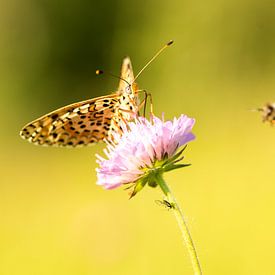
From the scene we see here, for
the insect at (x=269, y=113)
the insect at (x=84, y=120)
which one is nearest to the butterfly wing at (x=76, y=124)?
the insect at (x=84, y=120)

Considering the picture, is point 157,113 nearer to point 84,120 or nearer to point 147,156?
point 84,120

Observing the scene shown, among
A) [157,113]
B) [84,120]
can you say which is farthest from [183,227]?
[157,113]

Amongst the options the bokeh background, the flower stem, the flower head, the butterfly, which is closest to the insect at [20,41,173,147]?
the butterfly

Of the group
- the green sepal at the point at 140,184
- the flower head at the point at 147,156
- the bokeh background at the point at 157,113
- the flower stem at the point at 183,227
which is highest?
the bokeh background at the point at 157,113

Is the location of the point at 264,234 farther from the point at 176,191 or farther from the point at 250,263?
the point at 176,191

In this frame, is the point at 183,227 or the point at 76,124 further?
the point at 76,124

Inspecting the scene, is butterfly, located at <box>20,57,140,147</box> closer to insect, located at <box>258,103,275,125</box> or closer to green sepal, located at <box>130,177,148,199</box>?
green sepal, located at <box>130,177,148,199</box>

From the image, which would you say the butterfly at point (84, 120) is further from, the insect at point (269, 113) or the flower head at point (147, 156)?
the insect at point (269, 113)
